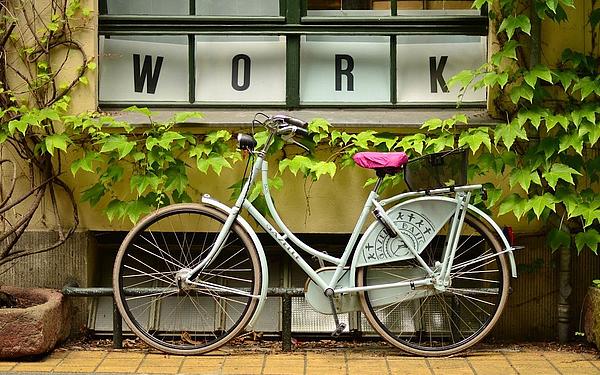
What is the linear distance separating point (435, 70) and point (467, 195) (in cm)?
124

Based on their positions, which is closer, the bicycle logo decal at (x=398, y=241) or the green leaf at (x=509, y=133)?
the bicycle logo decal at (x=398, y=241)

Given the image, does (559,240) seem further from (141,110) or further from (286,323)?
(141,110)

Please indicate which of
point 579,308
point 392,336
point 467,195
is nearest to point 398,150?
point 467,195

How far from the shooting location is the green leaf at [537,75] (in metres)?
6.41

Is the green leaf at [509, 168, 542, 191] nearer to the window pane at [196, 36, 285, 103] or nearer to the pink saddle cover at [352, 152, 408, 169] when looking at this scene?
the pink saddle cover at [352, 152, 408, 169]

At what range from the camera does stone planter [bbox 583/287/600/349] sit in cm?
644

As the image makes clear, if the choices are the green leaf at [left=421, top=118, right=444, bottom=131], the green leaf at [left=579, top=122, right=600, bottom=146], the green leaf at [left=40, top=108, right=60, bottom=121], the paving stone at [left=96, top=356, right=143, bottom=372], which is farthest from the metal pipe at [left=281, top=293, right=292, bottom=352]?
the green leaf at [left=579, top=122, right=600, bottom=146]

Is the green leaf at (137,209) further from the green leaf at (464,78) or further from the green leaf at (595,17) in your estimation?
the green leaf at (595,17)

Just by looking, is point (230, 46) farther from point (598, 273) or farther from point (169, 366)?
point (598, 273)

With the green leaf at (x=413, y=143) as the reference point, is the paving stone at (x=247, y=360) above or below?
below

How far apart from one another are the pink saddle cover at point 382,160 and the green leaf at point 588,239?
1.31 metres

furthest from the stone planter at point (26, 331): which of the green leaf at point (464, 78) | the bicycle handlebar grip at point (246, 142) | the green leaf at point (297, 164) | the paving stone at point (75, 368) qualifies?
the green leaf at point (464, 78)

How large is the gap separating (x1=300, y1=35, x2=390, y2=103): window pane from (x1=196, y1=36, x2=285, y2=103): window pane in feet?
0.62

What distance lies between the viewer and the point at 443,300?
6.80m
